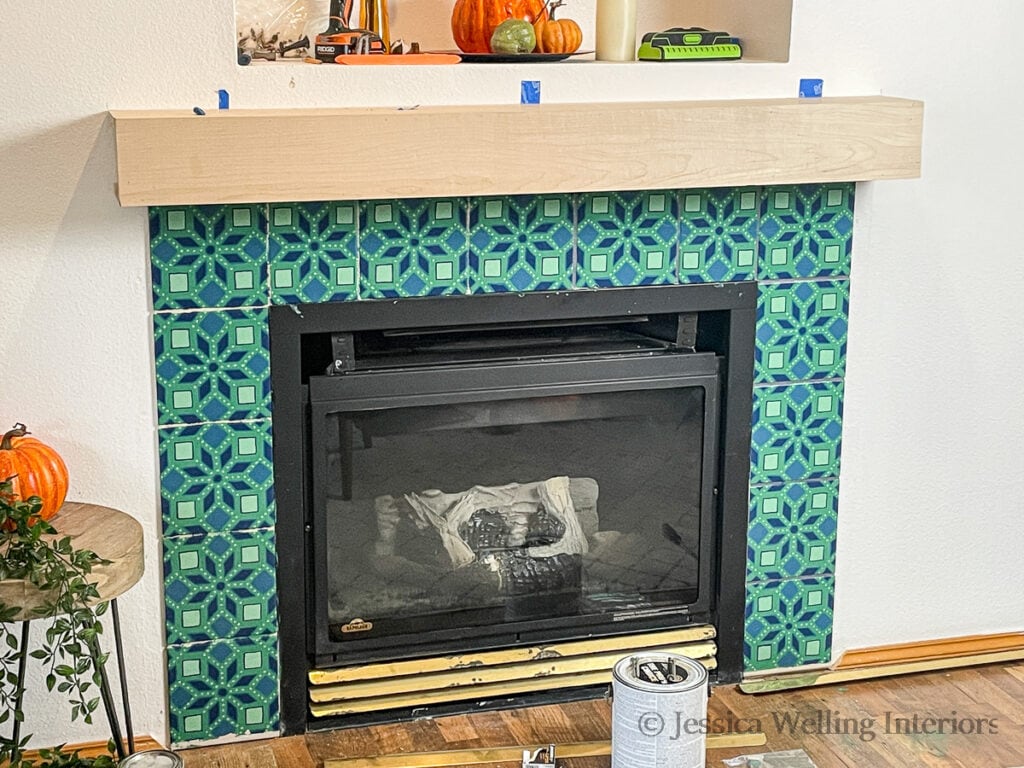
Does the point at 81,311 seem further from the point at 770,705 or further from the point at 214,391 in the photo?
the point at 770,705

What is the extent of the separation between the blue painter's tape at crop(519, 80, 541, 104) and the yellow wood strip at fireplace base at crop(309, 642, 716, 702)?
998 mm

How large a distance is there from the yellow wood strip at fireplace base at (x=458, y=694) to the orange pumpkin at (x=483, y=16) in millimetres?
1125

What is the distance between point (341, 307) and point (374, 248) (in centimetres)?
11

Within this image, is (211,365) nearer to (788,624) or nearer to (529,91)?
(529,91)

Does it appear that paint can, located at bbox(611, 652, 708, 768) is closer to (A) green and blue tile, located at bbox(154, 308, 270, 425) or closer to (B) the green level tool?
(A) green and blue tile, located at bbox(154, 308, 270, 425)

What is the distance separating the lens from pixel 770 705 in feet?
8.26

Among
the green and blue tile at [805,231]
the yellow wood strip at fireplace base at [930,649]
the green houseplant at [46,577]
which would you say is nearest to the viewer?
the green houseplant at [46,577]

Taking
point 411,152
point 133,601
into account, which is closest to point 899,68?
point 411,152

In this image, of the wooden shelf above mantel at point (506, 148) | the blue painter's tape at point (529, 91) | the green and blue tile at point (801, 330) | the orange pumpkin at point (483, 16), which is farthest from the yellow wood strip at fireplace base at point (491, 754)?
the orange pumpkin at point (483, 16)

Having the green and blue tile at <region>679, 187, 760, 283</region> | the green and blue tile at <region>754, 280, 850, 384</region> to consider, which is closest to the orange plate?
the green and blue tile at <region>679, 187, 760, 283</region>

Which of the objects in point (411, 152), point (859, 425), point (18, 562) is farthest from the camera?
point (859, 425)

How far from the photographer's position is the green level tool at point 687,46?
7.71 feet

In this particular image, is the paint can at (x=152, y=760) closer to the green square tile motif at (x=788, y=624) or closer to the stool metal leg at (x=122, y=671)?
the stool metal leg at (x=122, y=671)

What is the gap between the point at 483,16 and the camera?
7.57 feet
